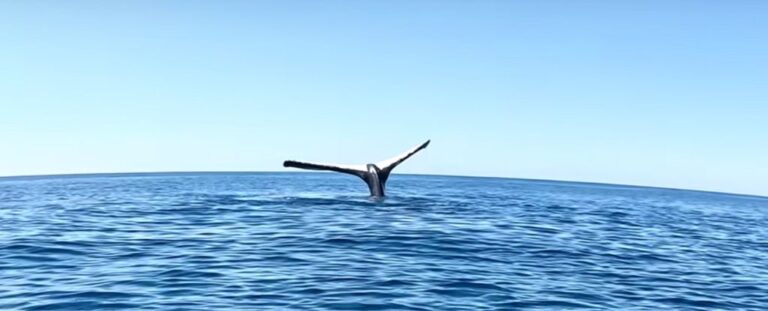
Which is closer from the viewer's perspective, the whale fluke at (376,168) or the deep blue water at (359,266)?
the deep blue water at (359,266)

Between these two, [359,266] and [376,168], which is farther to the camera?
[376,168]

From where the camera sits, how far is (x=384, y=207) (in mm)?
37719

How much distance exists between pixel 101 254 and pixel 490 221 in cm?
1952

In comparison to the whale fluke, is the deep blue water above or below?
below

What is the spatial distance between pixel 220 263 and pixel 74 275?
11.7 ft

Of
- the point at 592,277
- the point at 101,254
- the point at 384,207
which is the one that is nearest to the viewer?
the point at 592,277

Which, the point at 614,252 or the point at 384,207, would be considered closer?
the point at 614,252

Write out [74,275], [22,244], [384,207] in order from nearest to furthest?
[74,275] < [22,244] < [384,207]

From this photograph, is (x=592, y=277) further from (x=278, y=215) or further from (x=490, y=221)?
Answer: (x=278, y=215)

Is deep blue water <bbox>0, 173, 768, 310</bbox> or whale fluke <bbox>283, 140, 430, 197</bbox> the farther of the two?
whale fluke <bbox>283, 140, 430, 197</bbox>

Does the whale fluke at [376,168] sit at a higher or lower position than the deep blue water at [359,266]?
higher

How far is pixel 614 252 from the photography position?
22734 millimetres

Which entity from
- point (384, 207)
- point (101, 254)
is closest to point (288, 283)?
point (101, 254)

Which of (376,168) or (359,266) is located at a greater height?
(376,168)
